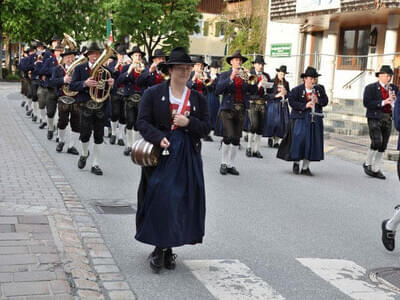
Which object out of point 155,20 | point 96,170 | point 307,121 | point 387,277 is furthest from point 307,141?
point 155,20

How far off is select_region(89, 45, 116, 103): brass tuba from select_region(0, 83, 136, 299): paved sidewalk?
1531 millimetres

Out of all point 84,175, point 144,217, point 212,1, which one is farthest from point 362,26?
point 212,1

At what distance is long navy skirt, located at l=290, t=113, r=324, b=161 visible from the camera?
11094mm

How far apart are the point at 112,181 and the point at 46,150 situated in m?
3.11

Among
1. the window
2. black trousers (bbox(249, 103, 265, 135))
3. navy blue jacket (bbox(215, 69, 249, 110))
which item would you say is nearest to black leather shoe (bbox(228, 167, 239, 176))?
navy blue jacket (bbox(215, 69, 249, 110))

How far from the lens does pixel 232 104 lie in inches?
439

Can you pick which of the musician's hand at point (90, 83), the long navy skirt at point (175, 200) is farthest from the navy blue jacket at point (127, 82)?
the long navy skirt at point (175, 200)

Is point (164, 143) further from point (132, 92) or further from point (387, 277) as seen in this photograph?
point (132, 92)

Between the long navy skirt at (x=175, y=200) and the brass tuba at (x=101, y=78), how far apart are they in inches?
196

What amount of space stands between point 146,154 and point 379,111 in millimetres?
7265

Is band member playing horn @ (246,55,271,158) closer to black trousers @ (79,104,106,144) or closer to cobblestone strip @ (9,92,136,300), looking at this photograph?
black trousers @ (79,104,106,144)

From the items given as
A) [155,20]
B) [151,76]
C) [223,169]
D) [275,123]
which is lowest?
[223,169]

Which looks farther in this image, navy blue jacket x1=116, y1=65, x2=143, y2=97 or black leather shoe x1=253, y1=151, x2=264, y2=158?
black leather shoe x1=253, y1=151, x2=264, y2=158

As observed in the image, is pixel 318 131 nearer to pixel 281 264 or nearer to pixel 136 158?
pixel 281 264
